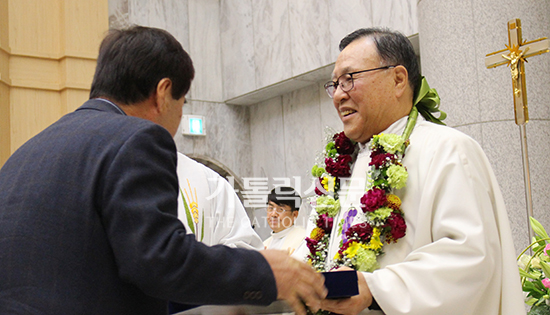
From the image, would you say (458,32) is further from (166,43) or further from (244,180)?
(244,180)

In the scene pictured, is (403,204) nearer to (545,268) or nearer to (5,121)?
(545,268)

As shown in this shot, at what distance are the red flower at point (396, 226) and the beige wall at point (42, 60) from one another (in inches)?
167

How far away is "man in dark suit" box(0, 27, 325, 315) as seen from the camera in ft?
4.66

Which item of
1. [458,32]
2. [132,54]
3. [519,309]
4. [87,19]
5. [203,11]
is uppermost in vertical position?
[203,11]

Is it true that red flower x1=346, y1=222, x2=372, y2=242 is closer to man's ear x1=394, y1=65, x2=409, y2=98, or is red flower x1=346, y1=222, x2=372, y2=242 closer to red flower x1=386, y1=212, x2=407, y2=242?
red flower x1=386, y1=212, x2=407, y2=242

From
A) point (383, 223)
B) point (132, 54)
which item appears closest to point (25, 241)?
point (132, 54)

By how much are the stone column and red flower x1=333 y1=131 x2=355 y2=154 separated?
2.60 m

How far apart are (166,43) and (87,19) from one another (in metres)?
4.72

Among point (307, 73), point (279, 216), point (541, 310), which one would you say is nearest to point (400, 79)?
point (541, 310)

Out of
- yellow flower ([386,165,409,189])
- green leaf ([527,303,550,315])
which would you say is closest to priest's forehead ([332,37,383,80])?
yellow flower ([386,165,409,189])

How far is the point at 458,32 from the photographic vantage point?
5305mm

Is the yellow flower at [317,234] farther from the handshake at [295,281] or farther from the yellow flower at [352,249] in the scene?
the handshake at [295,281]

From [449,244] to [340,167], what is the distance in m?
0.84

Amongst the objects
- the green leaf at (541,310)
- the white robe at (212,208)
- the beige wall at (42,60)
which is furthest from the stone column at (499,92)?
the beige wall at (42,60)
